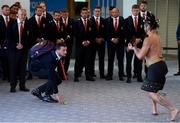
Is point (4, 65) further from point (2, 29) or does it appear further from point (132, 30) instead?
point (132, 30)

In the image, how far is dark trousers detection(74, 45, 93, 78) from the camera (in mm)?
12641

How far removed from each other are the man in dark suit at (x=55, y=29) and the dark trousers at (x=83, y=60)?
59cm

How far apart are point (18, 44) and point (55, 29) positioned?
2.04 m

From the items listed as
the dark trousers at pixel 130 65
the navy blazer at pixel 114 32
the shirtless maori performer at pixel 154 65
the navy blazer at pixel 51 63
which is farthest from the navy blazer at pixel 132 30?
the shirtless maori performer at pixel 154 65

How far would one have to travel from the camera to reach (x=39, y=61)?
32.6ft

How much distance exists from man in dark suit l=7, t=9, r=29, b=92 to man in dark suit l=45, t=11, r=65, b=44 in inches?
64.3

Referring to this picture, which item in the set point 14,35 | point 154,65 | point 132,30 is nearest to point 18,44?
point 14,35

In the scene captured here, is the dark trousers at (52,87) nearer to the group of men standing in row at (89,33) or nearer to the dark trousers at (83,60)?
the group of men standing in row at (89,33)

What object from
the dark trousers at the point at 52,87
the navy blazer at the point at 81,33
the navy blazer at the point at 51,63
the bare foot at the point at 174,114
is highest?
the navy blazer at the point at 81,33

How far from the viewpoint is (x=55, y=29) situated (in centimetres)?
1263

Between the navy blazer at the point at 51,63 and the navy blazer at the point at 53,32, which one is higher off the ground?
the navy blazer at the point at 53,32

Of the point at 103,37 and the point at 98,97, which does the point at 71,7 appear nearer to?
the point at 103,37

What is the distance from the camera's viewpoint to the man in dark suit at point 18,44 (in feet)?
35.3

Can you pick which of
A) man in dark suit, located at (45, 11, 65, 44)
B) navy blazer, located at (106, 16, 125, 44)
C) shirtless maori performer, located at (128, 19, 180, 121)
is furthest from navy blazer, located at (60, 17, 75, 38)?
shirtless maori performer, located at (128, 19, 180, 121)
